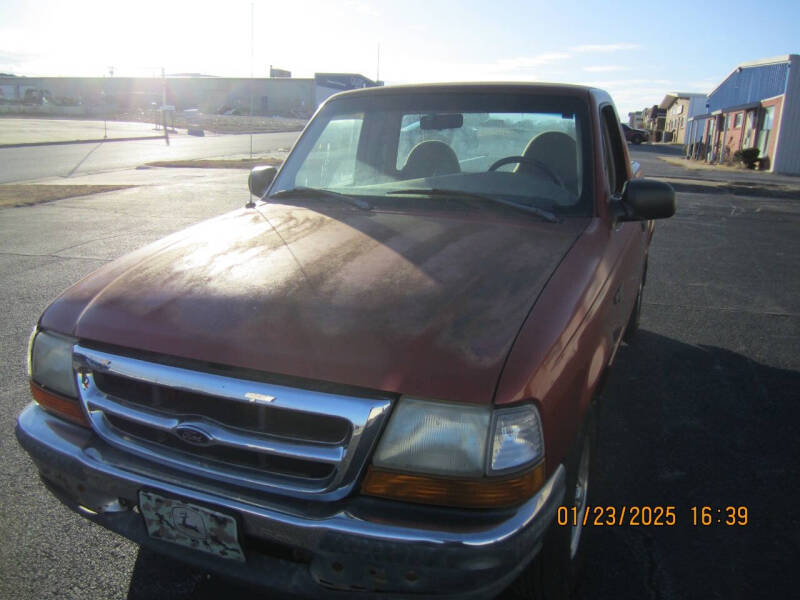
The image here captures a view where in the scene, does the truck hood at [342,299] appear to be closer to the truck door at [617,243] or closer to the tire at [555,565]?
the truck door at [617,243]

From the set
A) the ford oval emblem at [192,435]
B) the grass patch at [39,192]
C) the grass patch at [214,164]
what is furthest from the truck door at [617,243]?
the grass patch at [214,164]

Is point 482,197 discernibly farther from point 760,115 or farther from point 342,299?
point 760,115

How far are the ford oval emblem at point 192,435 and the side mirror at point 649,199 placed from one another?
2018 millimetres

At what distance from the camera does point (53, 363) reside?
7.12 ft

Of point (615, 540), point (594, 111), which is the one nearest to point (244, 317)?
point (615, 540)

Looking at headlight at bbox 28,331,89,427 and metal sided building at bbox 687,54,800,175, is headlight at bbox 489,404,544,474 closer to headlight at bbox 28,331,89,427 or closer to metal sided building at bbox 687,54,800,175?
headlight at bbox 28,331,89,427

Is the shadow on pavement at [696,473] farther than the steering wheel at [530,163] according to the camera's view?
No

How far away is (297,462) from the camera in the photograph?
1835mm

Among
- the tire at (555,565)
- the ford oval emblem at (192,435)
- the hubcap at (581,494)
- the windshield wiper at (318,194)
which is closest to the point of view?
the ford oval emblem at (192,435)

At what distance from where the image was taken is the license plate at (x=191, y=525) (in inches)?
71.3

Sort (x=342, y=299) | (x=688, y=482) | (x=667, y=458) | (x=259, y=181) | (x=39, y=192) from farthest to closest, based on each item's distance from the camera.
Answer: (x=39, y=192) → (x=259, y=181) → (x=667, y=458) → (x=688, y=482) → (x=342, y=299)

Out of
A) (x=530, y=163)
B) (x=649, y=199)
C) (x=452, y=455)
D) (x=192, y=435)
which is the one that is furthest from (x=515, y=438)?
(x=530, y=163)

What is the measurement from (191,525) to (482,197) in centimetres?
179

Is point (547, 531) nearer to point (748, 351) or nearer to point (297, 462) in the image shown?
point (297, 462)
